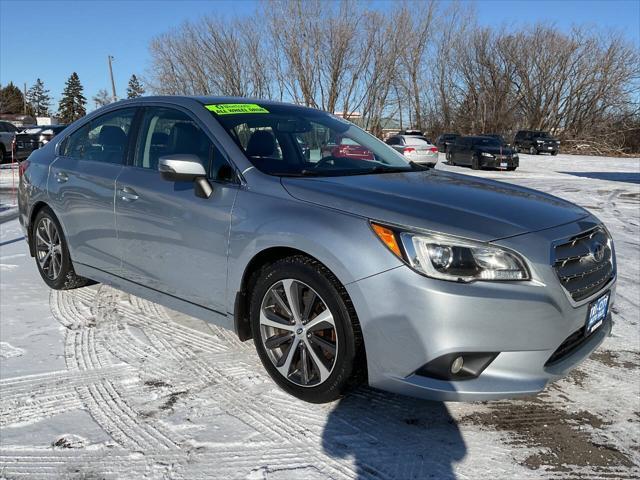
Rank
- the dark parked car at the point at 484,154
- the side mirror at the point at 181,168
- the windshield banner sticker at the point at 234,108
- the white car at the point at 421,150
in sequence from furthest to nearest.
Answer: the white car at the point at 421,150 → the dark parked car at the point at 484,154 → the windshield banner sticker at the point at 234,108 → the side mirror at the point at 181,168

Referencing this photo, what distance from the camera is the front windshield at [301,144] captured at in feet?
11.0

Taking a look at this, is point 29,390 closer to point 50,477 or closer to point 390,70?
point 50,477

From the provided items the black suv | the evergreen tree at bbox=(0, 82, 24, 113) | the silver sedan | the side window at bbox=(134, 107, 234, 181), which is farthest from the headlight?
the evergreen tree at bbox=(0, 82, 24, 113)

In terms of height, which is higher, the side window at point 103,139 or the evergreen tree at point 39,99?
the evergreen tree at point 39,99

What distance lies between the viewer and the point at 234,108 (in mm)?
3705

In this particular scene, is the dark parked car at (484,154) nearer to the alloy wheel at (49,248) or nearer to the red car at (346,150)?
the red car at (346,150)

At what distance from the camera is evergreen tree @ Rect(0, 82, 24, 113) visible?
9388cm

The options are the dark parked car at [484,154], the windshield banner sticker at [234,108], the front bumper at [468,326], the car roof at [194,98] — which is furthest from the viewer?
the dark parked car at [484,154]

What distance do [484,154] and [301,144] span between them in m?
21.0

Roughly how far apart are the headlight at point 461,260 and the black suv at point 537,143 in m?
38.8

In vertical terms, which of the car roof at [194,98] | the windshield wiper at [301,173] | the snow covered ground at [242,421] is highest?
the car roof at [194,98]

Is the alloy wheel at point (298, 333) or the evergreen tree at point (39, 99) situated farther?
the evergreen tree at point (39, 99)

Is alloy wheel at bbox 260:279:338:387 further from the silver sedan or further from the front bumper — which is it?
the front bumper

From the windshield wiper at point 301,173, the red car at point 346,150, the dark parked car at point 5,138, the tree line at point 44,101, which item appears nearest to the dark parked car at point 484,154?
the dark parked car at point 5,138
